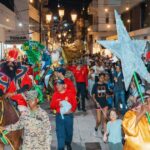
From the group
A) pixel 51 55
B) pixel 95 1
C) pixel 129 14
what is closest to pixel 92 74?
pixel 51 55

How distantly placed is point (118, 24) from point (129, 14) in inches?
1639

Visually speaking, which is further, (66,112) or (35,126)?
(66,112)

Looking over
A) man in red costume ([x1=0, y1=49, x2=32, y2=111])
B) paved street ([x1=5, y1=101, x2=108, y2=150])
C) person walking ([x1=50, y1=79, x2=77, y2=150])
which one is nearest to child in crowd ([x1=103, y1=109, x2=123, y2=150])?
person walking ([x1=50, y1=79, x2=77, y2=150])

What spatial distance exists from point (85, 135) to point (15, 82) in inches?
115

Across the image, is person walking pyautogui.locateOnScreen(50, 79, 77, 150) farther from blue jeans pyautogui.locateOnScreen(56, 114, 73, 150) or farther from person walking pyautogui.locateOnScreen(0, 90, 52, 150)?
person walking pyautogui.locateOnScreen(0, 90, 52, 150)

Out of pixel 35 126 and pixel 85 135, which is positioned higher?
pixel 35 126

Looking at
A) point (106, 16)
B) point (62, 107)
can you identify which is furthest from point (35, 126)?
point (106, 16)

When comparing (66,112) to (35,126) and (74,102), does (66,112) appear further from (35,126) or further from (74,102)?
(35,126)

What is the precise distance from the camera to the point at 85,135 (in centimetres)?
1112

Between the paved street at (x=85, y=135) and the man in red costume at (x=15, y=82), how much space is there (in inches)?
54.7

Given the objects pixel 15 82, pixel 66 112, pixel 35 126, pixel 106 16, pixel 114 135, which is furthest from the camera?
pixel 106 16

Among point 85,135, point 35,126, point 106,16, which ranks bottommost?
point 85,135

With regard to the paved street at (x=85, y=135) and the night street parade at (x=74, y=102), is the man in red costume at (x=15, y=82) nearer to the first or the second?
the night street parade at (x=74, y=102)

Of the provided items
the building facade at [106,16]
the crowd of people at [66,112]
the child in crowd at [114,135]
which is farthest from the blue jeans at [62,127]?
the building facade at [106,16]
